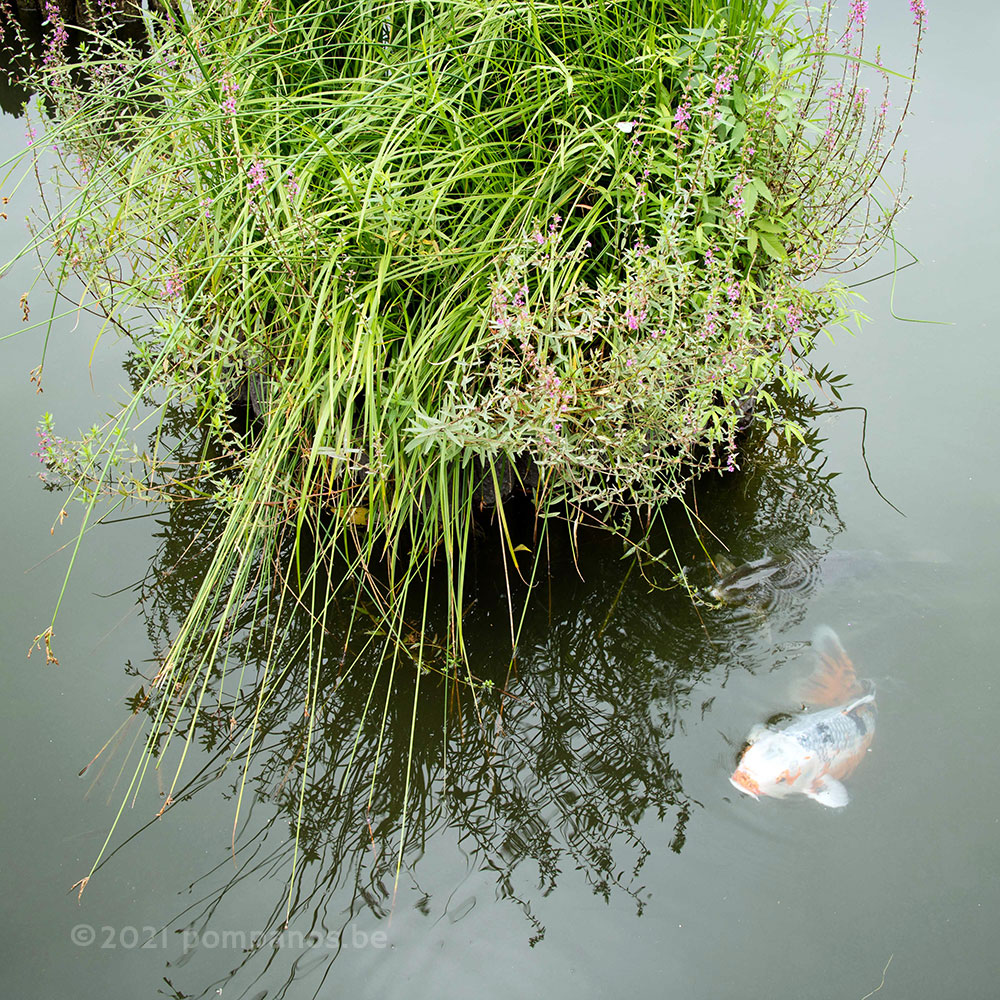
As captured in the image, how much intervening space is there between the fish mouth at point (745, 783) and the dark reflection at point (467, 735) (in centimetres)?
11

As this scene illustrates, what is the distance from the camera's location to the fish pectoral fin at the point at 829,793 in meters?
1.94

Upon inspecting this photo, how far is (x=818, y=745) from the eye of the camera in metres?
2.00

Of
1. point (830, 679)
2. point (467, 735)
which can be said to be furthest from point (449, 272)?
point (830, 679)

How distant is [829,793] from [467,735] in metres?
0.82

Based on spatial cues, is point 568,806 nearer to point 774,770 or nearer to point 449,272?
point 774,770

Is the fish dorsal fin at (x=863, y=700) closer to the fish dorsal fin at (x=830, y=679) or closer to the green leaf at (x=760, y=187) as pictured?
the fish dorsal fin at (x=830, y=679)

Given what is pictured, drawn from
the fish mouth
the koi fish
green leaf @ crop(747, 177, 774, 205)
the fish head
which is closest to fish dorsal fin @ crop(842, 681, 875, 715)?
the koi fish

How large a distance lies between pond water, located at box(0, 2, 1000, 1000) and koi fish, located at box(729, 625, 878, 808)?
3 centimetres

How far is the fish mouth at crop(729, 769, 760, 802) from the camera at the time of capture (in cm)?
196

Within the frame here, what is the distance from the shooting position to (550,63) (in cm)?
239

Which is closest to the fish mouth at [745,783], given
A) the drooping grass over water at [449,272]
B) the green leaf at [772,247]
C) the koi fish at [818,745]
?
the koi fish at [818,745]

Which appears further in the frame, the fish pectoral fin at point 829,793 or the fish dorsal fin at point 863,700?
the fish dorsal fin at point 863,700

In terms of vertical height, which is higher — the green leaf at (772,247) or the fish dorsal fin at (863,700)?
the green leaf at (772,247)

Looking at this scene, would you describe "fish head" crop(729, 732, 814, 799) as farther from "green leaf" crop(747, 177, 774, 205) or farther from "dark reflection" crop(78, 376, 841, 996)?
"green leaf" crop(747, 177, 774, 205)
